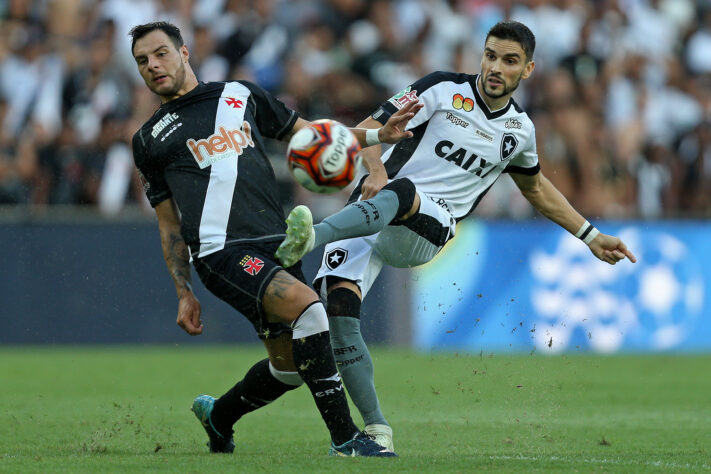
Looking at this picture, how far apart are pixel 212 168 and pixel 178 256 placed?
2.09ft

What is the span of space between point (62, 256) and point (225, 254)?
26.9 ft

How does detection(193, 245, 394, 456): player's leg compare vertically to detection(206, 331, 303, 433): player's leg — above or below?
above

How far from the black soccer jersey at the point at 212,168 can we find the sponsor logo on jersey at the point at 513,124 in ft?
5.27

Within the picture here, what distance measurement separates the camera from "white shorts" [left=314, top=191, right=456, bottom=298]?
23.6 feet

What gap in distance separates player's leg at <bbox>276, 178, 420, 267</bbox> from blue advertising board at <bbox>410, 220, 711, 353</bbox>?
743 cm

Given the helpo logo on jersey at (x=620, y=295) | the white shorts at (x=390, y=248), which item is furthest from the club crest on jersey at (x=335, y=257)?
the helpo logo on jersey at (x=620, y=295)

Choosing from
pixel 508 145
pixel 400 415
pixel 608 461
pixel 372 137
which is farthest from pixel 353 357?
pixel 400 415

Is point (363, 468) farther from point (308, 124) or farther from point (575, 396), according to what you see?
point (575, 396)

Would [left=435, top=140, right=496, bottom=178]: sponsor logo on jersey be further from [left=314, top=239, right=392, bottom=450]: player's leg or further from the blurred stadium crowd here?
the blurred stadium crowd

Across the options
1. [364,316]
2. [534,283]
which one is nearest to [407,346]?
[364,316]

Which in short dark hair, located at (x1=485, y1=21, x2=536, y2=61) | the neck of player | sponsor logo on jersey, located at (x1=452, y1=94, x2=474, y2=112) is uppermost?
short dark hair, located at (x1=485, y1=21, x2=536, y2=61)

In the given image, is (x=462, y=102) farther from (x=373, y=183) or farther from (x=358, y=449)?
(x=358, y=449)

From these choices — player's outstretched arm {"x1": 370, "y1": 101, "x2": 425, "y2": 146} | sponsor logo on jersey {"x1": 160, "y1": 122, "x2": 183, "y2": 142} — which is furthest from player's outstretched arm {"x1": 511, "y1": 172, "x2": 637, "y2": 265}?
sponsor logo on jersey {"x1": 160, "y1": 122, "x2": 183, "y2": 142}

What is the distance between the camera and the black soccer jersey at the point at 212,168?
6.61m
